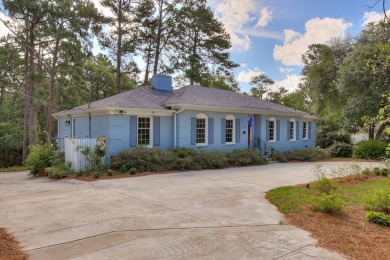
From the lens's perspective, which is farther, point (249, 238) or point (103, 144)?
point (103, 144)

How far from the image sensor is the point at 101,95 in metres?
29.0

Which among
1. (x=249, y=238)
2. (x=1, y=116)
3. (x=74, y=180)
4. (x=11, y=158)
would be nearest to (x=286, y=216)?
(x=249, y=238)

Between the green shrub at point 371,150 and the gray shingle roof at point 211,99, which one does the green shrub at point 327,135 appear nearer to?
the green shrub at point 371,150

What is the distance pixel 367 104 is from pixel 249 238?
21.1 metres

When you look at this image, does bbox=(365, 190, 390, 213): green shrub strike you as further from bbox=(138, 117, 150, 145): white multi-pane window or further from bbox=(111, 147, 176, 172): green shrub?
bbox=(138, 117, 150, 145): white multi-pane window

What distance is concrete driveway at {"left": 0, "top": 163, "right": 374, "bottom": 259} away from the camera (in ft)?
13.4

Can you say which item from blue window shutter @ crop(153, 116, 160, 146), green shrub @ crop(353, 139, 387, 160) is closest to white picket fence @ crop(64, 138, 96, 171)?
blue window shutter @ crop(153, 116, 160, 146)

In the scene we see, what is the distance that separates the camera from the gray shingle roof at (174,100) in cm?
1396

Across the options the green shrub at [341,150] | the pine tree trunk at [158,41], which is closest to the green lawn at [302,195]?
the green shrub at [341,150]

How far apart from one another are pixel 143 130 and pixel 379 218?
10793mm

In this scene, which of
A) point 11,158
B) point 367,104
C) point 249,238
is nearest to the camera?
point 249,238

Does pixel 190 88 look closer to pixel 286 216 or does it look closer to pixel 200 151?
pixel 200 151

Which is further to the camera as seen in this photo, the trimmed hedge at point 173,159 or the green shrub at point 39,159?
the green shrub at point 39,159

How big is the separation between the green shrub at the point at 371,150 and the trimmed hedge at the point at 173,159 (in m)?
10.5
